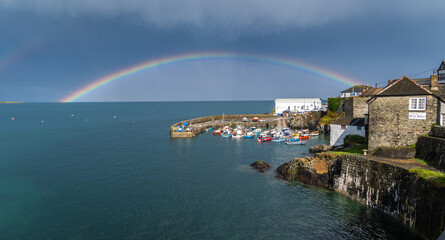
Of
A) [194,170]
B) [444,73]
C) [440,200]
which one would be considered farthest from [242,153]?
[444,73]

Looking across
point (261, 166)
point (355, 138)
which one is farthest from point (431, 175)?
point (355, 138)

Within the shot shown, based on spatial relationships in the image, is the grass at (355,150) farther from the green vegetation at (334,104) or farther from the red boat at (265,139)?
the green vegetation at (334,104)

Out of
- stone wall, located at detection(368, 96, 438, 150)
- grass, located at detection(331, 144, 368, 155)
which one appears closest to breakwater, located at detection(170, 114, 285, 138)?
grass, located at detection(331, 144, 368, 155)

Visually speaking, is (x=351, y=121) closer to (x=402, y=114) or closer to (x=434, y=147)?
(x=402, y=114)

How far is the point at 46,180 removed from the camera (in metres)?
36.2

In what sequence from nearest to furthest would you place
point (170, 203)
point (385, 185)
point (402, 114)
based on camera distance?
point (385, 185) → point (402, 114) → point (170, 203)

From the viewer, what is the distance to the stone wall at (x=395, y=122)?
2667cm

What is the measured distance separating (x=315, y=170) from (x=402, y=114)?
37.2ft

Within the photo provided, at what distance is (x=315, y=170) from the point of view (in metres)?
32.3

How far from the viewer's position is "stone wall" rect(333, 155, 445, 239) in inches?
698

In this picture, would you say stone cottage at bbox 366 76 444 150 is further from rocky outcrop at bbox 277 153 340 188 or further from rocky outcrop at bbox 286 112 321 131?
rocky outcrop at bbox 286 112 321 131

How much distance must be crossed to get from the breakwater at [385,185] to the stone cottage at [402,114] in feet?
13.4

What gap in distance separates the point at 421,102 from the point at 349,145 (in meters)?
13.1

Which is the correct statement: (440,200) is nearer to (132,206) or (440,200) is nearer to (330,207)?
(330,207)
